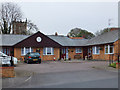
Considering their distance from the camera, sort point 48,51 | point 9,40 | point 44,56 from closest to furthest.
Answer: point 44,56
point 48,51
point 9,40

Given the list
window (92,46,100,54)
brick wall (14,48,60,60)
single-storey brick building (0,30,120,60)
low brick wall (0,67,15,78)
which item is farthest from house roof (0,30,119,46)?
low brick wall (0,67,15,78)

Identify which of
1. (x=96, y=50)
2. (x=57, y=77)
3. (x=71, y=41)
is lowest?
(x=57, y=77)

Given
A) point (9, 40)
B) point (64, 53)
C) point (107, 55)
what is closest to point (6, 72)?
point (107, 55)

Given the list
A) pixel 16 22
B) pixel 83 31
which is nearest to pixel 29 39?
pixel 16 22

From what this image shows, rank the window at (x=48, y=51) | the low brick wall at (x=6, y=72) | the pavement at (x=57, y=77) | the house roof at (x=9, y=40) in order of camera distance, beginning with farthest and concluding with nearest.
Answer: the window at (x=48, y=51), the house roof at (x=9, y=40), the low brick wall at (x=6, y=72), the pavement at (x=57, y=77)

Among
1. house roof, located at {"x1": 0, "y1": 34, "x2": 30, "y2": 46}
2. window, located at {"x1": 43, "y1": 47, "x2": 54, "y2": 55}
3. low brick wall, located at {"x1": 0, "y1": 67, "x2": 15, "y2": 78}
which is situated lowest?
low brick wall, located at {"x1": 0, "y1": 67, "x2": 15, "y2": 78}

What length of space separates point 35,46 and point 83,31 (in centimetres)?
4299

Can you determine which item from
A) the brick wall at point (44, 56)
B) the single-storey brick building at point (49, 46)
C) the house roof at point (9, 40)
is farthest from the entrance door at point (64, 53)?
the house roof at point (9, 40)

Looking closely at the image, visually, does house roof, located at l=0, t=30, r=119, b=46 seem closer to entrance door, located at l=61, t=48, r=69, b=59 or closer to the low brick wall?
entrance door, located at l=61, t=48, r=69, b=59

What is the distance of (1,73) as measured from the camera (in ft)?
31.3

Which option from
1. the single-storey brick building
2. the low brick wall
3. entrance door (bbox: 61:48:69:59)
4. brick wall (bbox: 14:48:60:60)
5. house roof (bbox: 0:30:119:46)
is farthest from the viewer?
entrance door (bbox: 61:48:69:59)

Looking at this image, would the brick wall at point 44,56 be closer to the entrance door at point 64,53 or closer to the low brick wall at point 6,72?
the entrance door at point 64,53

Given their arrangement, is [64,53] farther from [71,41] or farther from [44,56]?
[44,56]

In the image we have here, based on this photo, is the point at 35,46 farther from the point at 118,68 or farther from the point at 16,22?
the point at 16,22
